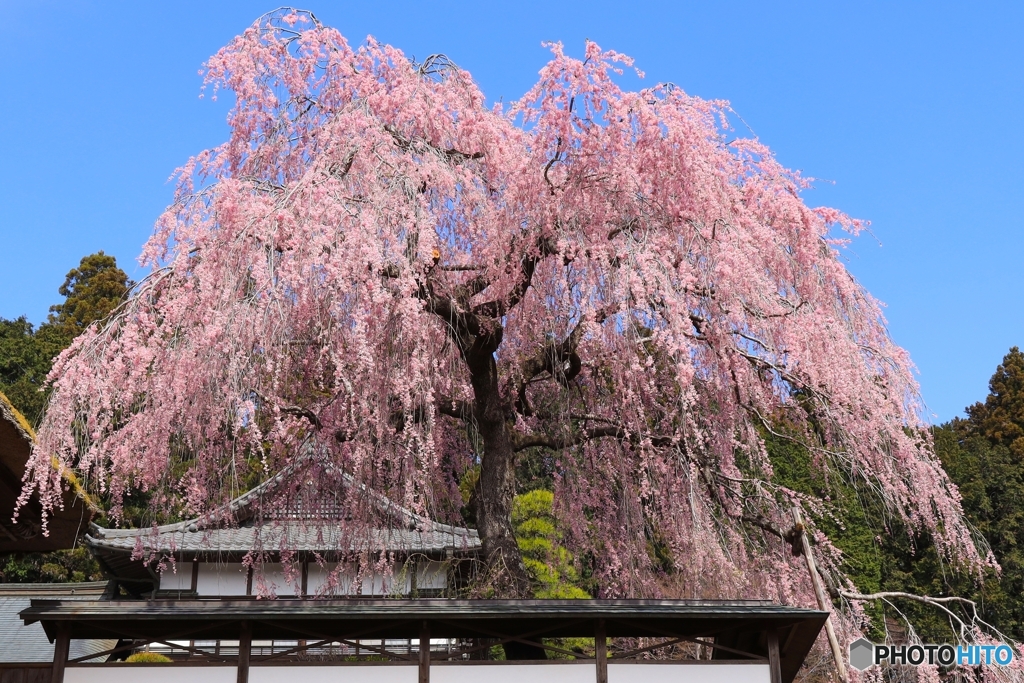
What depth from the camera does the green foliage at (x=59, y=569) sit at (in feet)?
63.0

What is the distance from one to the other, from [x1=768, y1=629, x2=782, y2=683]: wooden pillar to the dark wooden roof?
0.05 m

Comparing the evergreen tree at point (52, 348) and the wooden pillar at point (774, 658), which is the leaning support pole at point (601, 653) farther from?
the evergreen tree at point (52, 348)

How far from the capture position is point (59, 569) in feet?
63.4

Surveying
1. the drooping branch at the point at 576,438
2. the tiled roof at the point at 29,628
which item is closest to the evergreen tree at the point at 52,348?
the tiled roof at the point at 29,628

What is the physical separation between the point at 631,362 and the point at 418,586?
261 inches

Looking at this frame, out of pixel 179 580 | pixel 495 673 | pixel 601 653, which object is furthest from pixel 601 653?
pixel 179 580

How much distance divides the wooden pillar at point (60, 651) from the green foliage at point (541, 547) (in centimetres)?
595

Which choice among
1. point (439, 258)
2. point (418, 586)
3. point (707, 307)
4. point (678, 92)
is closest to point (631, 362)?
point (707, 307)

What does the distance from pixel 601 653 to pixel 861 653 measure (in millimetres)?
2464

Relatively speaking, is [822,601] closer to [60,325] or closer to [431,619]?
[431,619]

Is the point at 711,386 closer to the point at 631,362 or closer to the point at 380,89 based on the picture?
the point at 631,362

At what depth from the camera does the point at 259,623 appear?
6.30 metres

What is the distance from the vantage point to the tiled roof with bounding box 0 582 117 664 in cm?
1245

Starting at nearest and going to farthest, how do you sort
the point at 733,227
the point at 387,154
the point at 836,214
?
the point at 733,227 < the point at 387,154 < the point at 836,214
